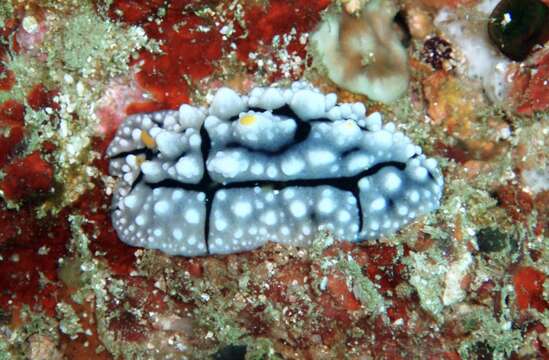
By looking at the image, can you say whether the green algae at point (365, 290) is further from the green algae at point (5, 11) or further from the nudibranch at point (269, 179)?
the green algae at point (5, 11)

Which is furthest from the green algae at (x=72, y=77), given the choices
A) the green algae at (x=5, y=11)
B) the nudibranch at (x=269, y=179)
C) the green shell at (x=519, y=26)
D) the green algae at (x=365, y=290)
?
the green shell at (x=519, y=26)

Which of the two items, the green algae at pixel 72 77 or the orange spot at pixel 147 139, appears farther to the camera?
the orange spot at pixel 147 139

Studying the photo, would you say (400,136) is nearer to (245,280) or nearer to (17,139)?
(245,280)

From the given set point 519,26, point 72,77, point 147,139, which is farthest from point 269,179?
point 519,26

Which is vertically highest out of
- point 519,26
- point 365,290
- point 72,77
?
point 519,26

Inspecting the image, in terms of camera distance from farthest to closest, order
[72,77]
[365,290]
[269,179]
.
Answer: [72,77] → [269,179] → [365,290]

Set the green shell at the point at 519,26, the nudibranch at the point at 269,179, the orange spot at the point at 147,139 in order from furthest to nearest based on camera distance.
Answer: the orange spot at the point at 147,139
the nudibranch at the point at 269,179
the green shell at the point at 519,26

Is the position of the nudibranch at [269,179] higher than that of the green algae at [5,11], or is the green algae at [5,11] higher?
the green algae at [5,11]

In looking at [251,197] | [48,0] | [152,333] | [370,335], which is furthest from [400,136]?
[48,0]

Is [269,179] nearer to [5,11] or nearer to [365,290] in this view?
[365,290]

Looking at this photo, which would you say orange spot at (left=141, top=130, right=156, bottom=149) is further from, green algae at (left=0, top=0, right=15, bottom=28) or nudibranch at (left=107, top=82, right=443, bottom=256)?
green algae at (left=0, top=0, right=15, bottom=28)
